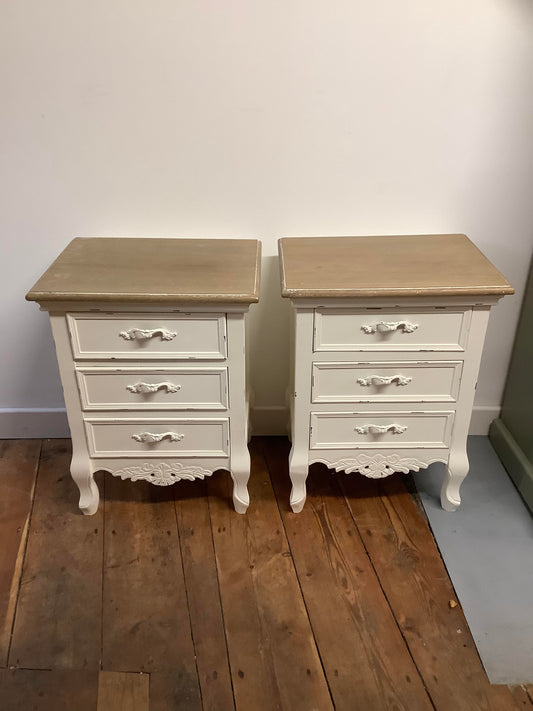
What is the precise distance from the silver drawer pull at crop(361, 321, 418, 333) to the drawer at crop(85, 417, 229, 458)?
47 centimetres

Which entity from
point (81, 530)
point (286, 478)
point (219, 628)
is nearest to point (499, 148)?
point (286, 478)

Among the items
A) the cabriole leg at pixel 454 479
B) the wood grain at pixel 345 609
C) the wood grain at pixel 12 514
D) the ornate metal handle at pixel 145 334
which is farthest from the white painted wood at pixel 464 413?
the wood grain at pixel 12 514

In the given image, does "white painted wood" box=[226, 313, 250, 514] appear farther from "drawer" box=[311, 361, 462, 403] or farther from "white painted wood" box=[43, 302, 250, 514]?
"drawer" box=[311, 361, 462, 403]

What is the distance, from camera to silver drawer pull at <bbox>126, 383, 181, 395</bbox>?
1.64 meters

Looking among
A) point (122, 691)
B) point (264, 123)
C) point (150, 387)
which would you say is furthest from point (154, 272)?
point (122, 691)

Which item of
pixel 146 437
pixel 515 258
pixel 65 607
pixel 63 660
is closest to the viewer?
pixel 63 660

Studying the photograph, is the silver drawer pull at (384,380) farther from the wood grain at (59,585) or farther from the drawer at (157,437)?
the wood grain at (59,585)

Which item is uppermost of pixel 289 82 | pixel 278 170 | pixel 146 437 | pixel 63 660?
pixel 289 82

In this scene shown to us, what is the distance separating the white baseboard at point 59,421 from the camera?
7.14 ft

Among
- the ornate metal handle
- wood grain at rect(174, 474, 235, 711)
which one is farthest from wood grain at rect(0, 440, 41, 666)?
the ornate metal handle

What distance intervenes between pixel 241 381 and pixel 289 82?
84 centimetres

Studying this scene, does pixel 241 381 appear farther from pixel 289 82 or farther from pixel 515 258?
pixel 515 258

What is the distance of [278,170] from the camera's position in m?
1.80

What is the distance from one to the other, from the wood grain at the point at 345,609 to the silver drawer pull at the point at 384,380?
18.8 inches
